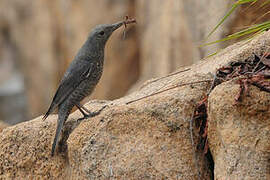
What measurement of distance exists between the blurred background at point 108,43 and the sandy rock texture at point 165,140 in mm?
2469

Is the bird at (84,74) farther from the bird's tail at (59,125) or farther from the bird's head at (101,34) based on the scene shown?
the bird's tail at (59,125)

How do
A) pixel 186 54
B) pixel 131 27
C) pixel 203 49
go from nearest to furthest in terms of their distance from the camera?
pixel 203 49, pixel 186 54, pixel 131 27

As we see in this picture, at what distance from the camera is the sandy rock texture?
3.31 metres

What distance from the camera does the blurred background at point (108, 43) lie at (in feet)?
25.9

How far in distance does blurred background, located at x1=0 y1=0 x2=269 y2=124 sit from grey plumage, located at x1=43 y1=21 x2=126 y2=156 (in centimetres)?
186

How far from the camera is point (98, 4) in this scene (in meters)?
14.7

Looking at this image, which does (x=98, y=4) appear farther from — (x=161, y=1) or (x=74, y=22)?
(x=161, y=1)

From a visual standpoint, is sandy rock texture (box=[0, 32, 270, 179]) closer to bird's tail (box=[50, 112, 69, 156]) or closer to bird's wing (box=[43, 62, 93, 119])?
bird's tail (box=[50, 112, 69, 156])

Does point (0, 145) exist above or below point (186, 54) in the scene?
above

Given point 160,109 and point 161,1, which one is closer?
point 160,109

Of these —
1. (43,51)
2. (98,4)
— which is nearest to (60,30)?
(43,51)

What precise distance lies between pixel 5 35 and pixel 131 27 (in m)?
7.52

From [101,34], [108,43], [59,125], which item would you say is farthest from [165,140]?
[108,43]

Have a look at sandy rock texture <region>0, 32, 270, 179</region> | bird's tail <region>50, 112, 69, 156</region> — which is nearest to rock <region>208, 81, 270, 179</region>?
sandy rock texture <region>0, 32, 270, 179</region>
